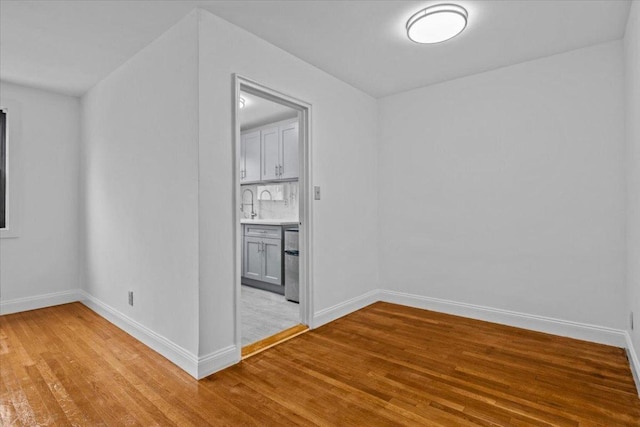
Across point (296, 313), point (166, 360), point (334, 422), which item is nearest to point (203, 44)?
point (166, 360)

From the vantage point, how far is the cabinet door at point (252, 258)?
466 centimetres

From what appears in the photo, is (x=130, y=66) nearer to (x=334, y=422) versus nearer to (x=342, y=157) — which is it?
(x=342, y=157)

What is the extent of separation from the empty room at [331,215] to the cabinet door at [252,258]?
28 centimetres

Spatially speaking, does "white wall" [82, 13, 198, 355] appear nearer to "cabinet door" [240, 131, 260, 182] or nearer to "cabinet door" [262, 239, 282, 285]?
"cabinet door" [262, 239, 282, 285]

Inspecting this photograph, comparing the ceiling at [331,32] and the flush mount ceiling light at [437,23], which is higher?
the ceiling at [331,32]

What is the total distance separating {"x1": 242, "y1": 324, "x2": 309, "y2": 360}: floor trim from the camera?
262 centimetres

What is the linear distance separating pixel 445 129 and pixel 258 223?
2659mm

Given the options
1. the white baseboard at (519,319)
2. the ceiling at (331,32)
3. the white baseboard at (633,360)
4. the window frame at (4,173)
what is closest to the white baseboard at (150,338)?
the window frame at (4,173)

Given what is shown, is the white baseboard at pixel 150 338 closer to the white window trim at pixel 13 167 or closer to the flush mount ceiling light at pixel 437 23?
the white window trim at pixel 13 167

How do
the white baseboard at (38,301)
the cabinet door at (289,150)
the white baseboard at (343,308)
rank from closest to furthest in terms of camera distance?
the white baseboard at (343,308) < the white baseboard at (38,301) < the cabinet door at (289,150)

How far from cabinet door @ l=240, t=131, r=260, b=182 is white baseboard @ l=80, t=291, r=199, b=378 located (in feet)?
8.93

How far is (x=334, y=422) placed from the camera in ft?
Answer: 5.83

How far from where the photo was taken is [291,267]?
414 centimetres

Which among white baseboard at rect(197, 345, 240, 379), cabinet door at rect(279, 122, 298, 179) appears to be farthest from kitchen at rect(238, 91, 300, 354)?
white baseboard at rect(197, 345, 240, 379)
